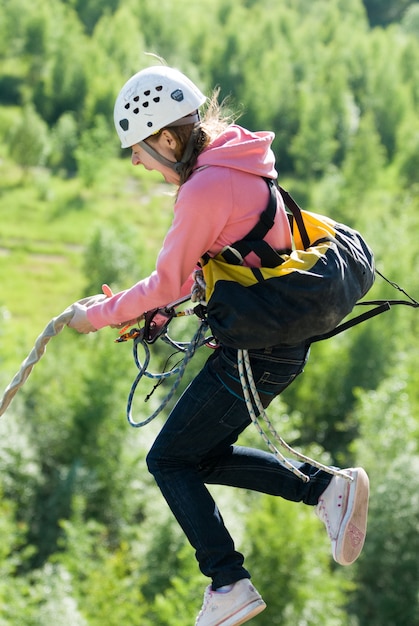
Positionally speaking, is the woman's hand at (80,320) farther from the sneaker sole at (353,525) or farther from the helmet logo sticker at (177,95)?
the sneaker sole at (353,525)

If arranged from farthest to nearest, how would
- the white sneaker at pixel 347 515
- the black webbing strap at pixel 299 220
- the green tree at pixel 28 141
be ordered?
the green tree at pixel 28 141
the white sneaker at pixel 347 515
the black webbing strap at pixel 299 220

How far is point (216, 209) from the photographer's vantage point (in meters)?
3.82

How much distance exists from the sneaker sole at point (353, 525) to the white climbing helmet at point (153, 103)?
1.83 m

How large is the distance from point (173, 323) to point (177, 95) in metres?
23.4

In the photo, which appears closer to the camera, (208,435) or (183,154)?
(183,154)

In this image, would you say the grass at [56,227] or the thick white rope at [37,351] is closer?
the thick white rope at [37,351]

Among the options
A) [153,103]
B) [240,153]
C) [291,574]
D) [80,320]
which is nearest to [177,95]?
[153,103]

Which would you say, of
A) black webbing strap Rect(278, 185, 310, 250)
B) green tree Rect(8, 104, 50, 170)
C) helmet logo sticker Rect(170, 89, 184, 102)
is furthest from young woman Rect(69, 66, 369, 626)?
green tree Rect(8, 104, 50, 170)

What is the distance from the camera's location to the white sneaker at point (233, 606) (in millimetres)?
4082

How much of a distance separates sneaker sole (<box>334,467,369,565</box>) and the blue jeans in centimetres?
47

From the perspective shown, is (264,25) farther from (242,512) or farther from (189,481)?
(189,481)

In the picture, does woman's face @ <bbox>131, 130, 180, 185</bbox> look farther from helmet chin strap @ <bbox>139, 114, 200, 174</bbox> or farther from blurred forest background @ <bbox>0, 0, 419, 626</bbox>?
blurred forest background @ <bbox>0, 0, 419, 626</bbox>

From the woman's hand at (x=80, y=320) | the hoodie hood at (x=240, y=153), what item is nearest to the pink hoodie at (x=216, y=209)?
the hoodie hood at (x=240, y=153)

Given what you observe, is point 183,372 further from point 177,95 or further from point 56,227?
point 56,227
